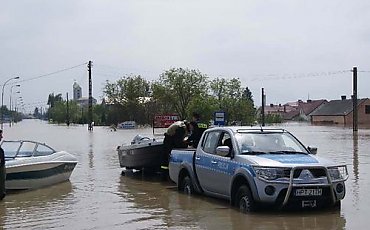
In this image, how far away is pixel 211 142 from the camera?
12945 millimetres

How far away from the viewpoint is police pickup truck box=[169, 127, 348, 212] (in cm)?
1065

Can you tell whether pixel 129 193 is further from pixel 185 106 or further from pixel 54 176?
pixel 185 106

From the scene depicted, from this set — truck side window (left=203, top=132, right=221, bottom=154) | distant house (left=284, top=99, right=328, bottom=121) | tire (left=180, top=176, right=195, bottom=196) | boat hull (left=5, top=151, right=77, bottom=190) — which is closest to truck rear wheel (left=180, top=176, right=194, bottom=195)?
tire (left=180, top=176, right=195, bottom=196)

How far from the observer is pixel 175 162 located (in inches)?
567

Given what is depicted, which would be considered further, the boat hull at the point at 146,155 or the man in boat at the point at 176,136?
the boat hull at the point at 146,155

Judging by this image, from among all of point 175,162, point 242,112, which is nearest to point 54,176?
point 175,162

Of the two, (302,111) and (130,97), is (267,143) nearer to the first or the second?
(130,97)

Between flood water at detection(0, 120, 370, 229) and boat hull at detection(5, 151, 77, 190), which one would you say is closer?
flood water at detection(0, 120, 370, 229)

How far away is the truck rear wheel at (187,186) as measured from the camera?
543 inches

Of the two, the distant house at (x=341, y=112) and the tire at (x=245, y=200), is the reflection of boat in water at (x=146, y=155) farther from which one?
the distant house at (x=341, y=112)

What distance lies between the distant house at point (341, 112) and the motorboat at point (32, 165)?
9326 cm

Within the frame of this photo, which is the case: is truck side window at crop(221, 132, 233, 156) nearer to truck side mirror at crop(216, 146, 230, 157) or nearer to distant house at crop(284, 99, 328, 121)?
truck side mirror at crop(216, 146, 230, 157)

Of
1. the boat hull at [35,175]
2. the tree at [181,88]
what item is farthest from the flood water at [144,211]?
the tree at [181,88]

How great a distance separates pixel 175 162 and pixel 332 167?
4.46 metres
